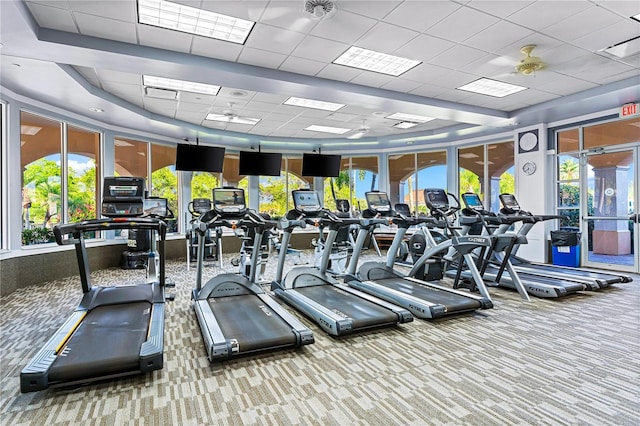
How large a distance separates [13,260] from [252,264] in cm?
393

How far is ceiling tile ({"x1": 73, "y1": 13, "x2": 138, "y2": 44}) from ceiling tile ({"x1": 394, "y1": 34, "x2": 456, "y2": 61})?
10.8 ft

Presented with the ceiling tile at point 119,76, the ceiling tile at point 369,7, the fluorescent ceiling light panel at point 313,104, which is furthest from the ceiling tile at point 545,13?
the ceiling tile at point 119,76

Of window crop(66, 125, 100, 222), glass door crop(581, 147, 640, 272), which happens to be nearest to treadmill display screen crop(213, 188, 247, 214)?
window crop(66, 125, 100, 222)

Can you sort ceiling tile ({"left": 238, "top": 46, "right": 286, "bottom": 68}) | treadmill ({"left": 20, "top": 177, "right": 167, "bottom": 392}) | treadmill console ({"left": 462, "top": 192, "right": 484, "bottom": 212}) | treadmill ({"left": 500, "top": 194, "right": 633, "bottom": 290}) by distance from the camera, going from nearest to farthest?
treadmill ({"left": 20, "top": 177, "right": 167, "bottom": 392}) → ceiling tile ({"left": 238, "top": 46, "right": 286, "bottom": 68}) → treadmill ({"left": 500, "top": 194, "right": 633, "bottom": 290}) → treadmill console ({"left": 462, "top": 192, "right": 484, "bottom": 212})

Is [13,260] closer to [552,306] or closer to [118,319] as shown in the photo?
[118,319]

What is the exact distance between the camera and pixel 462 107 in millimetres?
6992

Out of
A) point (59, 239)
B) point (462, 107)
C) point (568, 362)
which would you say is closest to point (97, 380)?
point (59, 239)

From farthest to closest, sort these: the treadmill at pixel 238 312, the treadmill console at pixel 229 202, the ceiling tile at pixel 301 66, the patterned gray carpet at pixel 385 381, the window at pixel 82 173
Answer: the window at pixel 82 173 < the ceiling tile at pixel 301 66 < the treadmill console at pixel 229 202 < the treadmill at pixel 238 312 < the patterned gray carpet at pixel 385 381

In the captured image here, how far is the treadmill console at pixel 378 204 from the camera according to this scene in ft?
18.8

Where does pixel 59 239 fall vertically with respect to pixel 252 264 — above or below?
above

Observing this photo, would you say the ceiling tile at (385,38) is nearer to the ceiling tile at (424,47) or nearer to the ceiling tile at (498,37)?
the ceiling tile at (424,47)

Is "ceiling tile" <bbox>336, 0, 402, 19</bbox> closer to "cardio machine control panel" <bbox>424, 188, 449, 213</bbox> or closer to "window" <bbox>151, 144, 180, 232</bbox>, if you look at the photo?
"cardio machine control panel" <bbox>424, 188, 449, 213</bbox>

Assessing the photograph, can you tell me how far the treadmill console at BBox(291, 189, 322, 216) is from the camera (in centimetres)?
500

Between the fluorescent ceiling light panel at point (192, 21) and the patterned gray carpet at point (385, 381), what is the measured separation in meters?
3.35
